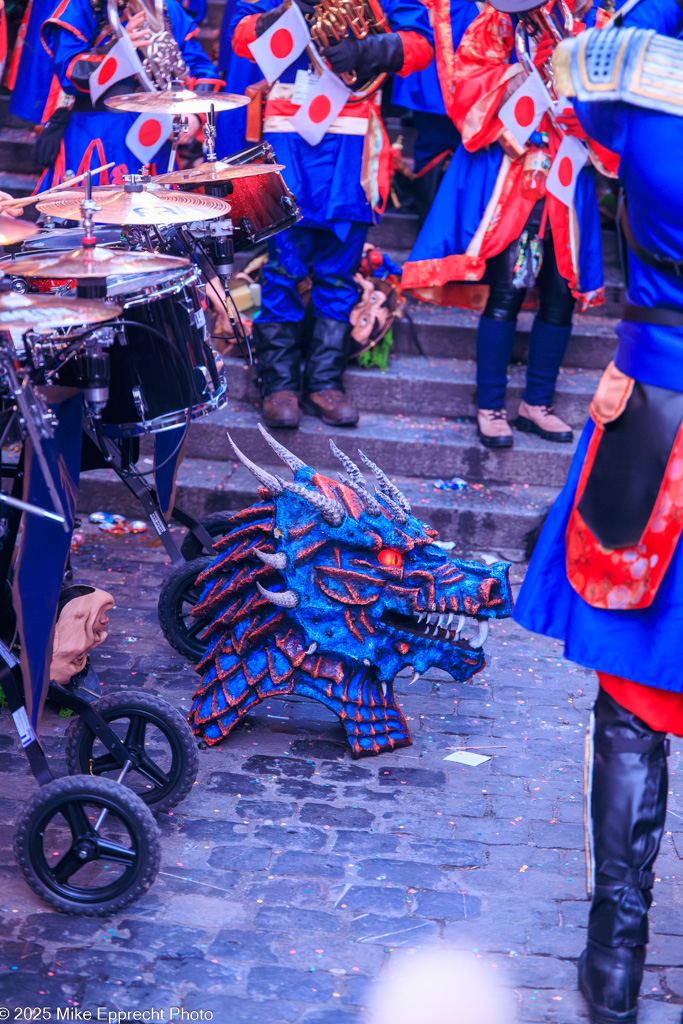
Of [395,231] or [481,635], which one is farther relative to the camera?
[395,231]

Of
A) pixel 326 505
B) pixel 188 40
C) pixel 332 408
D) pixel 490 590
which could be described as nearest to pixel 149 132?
pixel 188 40

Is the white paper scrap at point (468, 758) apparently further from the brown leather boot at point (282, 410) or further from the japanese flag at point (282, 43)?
the japanese flag at point (282, 43)

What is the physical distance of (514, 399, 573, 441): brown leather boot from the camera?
559cm

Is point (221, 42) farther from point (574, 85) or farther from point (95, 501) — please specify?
point (574, 85)

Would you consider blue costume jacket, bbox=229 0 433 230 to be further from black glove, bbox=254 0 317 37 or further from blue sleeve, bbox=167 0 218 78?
black glove, bbox=254 0 317 37

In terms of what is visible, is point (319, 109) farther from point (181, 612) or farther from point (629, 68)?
point (629, 68)

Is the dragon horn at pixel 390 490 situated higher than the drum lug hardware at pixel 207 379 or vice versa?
the drum lug hardware at pixel 207 379

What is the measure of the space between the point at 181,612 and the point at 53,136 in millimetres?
2690

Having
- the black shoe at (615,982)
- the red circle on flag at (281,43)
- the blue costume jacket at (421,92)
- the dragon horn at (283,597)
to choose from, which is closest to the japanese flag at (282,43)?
the red circle on flag at (281,43)

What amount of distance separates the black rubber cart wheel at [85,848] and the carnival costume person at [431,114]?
12.5 ft

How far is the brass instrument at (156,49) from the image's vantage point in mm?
4805

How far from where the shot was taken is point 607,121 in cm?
221

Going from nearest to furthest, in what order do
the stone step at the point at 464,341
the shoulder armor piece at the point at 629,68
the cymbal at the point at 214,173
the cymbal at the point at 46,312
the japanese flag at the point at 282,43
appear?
the shoulder armor piece at the point at 629,68, the cymbal at the point at 46,312, the cymbal at the point at 214,173, the japanese flag at the point at 282,43, the stone step at the point at 464,341

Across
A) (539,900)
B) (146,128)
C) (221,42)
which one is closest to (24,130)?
(221,42)
